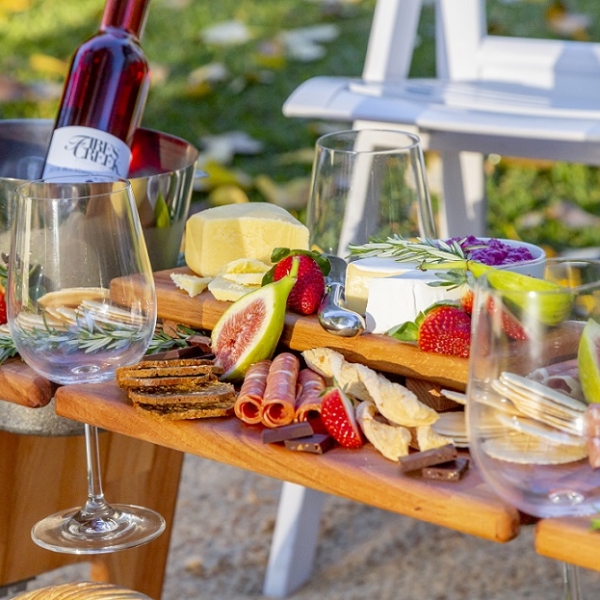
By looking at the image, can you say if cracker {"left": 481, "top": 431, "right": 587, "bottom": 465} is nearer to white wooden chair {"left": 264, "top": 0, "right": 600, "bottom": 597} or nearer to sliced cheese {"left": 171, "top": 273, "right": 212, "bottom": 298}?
sliced cheese {"left": 171, "top": 273, "right": 212, "bottom": 298}

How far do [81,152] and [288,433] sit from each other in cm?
61

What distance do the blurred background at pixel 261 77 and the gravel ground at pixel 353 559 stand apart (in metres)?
1.26

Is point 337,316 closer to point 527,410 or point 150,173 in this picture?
point 527,410

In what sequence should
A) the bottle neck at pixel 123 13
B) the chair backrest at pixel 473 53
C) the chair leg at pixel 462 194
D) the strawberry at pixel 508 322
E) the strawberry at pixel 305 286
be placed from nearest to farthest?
the strawberry at pixel 508 322
the strawberry at pixel 305 286
the bottle neck at pixel 123 13
the chair backrest at pixel 473 53
the chair leg at pixel 462 194

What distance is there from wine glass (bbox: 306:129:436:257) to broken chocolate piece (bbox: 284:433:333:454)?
0.38 meters

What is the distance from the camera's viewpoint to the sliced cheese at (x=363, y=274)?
3.71ft

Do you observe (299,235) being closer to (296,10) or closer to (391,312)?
(391,312)

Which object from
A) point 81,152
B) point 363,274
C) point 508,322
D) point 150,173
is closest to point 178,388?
point 363,274

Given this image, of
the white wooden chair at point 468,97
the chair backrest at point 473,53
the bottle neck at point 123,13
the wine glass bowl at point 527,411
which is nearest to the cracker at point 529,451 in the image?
the wine glass bowl at point 527,411

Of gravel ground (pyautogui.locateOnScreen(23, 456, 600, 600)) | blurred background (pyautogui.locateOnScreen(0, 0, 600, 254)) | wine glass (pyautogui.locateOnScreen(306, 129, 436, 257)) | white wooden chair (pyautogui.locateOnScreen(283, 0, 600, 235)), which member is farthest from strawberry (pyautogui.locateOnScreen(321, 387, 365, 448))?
blurred background (pyautogui.locateOnScreen(0, 0, 600, 254))

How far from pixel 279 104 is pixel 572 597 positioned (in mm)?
3229

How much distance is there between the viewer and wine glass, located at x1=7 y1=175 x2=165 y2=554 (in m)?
1.09

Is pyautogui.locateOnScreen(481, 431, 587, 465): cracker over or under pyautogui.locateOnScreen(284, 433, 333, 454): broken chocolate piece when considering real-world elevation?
over

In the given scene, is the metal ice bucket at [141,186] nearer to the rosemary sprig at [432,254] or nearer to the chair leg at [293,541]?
the rosemary sprig at [432,254]
